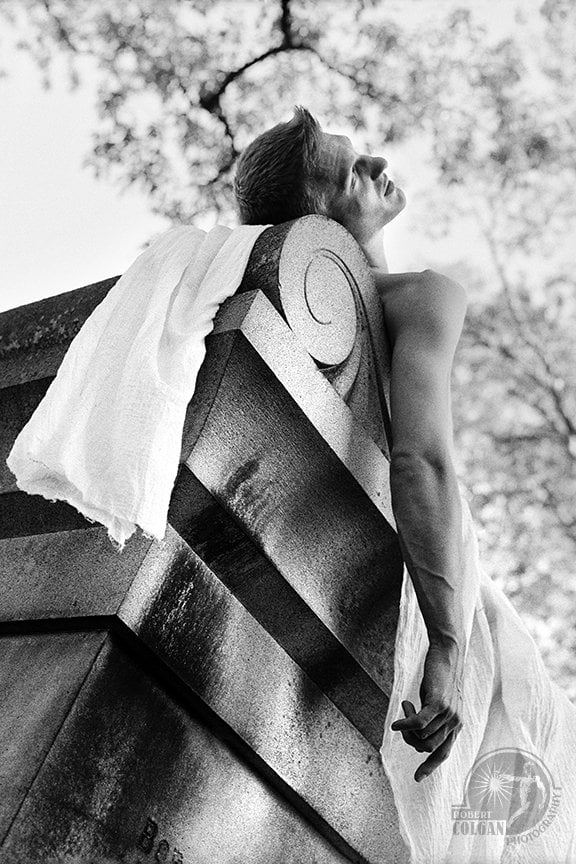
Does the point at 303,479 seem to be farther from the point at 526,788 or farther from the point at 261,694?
the point at 526,788

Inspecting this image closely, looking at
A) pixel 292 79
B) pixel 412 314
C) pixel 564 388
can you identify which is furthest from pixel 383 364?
pixel 564 388

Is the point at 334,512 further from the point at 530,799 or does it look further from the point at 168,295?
the point at 530,799

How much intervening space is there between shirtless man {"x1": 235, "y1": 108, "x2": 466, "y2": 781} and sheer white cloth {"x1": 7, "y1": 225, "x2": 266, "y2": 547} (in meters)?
0.51

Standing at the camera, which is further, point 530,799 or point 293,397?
point 530,799

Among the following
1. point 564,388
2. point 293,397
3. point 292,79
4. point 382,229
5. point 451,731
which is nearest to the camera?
point 451,731

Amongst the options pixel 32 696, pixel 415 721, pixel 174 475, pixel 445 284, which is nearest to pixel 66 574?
pixel 32 696

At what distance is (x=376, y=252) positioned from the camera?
291 centimetres

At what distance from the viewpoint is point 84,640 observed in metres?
1.78

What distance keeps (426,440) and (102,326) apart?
2.71ft

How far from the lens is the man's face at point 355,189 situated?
277cm

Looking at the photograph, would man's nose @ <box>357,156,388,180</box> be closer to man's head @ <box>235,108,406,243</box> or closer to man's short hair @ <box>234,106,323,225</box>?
man's head @ <box>235,108,406,243</box>

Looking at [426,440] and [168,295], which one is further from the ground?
[168,295]

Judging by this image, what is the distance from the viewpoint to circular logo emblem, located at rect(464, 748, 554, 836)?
2072mm

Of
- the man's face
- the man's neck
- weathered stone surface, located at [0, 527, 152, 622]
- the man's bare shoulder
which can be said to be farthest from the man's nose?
weathered stone surface, located at [0, 527, 152, 622]
